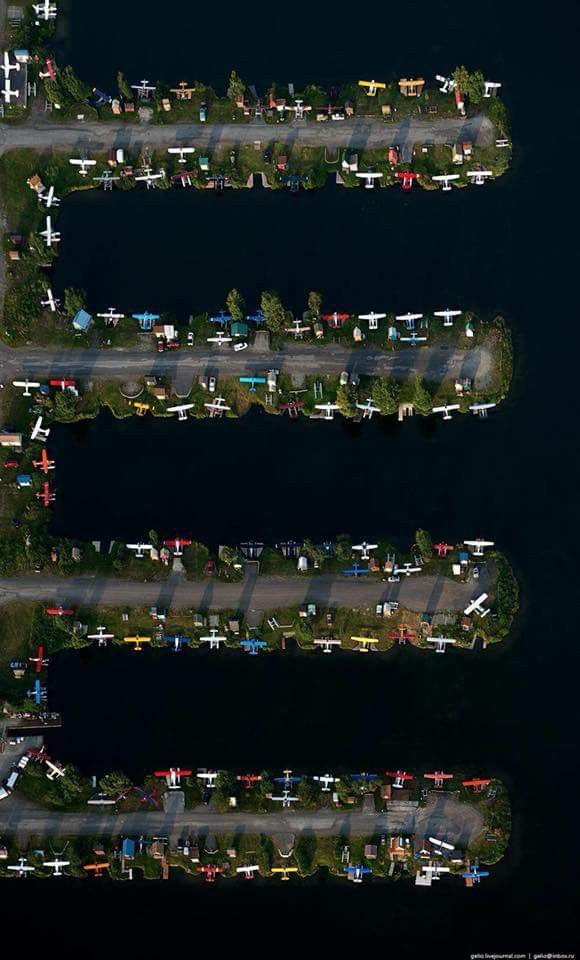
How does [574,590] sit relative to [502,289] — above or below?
below

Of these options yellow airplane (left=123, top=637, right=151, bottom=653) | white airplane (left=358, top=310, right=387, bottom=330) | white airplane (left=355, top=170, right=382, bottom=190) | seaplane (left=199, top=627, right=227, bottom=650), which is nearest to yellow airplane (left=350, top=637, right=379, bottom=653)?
seaplane (left=199, top=627, right=227, bottom=650)

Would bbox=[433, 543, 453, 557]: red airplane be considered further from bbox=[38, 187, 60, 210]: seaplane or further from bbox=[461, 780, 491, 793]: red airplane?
bbox=[38, 187, 60, 210]: seaplane

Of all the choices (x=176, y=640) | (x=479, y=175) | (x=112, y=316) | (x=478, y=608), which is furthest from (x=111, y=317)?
(x=478, y=608)

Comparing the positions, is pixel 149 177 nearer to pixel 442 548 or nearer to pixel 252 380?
pixel 252 380

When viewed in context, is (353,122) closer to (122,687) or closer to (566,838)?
(122,687)

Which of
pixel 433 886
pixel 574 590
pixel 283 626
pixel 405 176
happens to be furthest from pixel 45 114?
pixel 433 886

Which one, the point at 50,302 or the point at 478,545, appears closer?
the point at 478,545

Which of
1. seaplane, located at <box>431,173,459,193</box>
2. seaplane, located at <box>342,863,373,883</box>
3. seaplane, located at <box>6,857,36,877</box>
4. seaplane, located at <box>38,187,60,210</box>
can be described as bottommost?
seaplane, located at <box>6,857,36,877</box>
